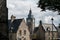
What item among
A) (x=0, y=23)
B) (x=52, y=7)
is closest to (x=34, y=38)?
(x=52, y=7)

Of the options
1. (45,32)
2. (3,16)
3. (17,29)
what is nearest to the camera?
(3,16)

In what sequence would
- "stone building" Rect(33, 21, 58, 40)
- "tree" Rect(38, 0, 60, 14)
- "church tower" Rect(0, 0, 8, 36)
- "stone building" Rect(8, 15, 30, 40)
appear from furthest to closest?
1. "stone building" Rect(33, 21, 58, 40)
2. "stone building" Rect(8, 15, 30, 40)
3. "tree" Rect(38, 0, 60, 14)
4. "church tower" Rect(0, 0, 8, 36)

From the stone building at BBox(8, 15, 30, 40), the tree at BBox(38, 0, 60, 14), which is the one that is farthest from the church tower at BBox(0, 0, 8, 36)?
the stone building at BBox(8, 15, 30, 40)

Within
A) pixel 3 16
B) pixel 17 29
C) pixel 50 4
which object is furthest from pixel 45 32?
A: pixel 3 16

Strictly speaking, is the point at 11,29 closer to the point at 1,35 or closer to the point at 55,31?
the point at 55,31

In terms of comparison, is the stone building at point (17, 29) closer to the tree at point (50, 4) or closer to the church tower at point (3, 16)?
the tree at point (50, 4)

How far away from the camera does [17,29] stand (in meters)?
74.8

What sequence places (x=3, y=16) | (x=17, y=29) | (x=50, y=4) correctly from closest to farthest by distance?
(x=3, y=16) < (x=50, y=4) < (x=17, y=29)

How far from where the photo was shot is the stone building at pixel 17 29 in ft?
243

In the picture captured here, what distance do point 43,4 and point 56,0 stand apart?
0.80 m

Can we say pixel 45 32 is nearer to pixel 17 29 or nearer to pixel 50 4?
pixel 17 29

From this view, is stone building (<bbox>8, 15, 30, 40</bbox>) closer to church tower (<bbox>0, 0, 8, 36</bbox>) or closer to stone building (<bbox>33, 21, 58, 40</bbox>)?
stone building (<bbox>33, 21, 58, 40</bbox>)

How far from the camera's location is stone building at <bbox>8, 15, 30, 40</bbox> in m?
74.2

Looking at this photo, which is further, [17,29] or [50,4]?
[17,29]
